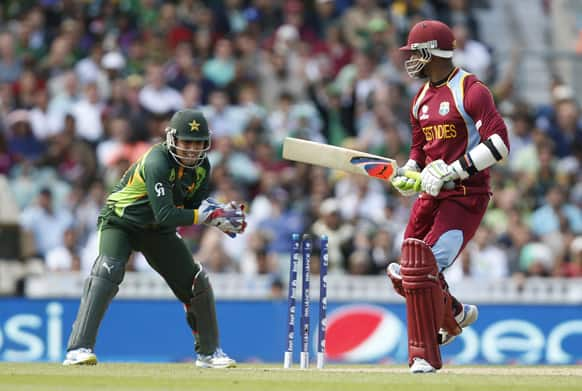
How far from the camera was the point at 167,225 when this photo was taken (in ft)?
30.7

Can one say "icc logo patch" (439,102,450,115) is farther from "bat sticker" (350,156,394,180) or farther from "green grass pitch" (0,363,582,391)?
"green grass pitch" (0,363,582,391)

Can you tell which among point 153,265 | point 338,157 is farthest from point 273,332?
point 338,157

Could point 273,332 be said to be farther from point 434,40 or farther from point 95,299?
point 434,40

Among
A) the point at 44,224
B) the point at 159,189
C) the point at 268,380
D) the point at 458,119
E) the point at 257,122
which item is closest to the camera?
the point at 268,380

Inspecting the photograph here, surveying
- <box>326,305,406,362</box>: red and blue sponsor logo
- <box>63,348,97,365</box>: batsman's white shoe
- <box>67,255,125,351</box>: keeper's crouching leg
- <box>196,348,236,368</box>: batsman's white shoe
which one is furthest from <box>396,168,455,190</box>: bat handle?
<box>326,305,406,362</box>: red and blue sponsor logo

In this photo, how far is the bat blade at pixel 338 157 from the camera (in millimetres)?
9273

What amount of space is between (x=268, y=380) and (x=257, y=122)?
27.4ft

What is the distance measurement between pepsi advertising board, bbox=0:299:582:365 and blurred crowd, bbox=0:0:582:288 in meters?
0.85

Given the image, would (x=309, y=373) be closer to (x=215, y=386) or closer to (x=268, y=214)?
(x=215, y=386)

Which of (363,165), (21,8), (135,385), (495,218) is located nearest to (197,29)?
(21,8)

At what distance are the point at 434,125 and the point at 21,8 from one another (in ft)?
30.9

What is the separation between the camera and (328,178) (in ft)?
53.4

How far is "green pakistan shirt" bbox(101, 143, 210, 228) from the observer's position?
9258 mm

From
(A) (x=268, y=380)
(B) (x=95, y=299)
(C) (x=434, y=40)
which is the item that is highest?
(C) (x=434, y=40)
